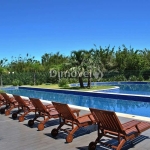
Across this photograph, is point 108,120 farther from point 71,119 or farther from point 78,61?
point 78,61

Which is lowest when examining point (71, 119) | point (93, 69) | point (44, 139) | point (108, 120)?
point (44, 139)

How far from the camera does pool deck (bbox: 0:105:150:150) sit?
4730 mm

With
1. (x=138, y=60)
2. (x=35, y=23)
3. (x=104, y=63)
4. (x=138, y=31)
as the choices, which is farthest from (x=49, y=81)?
(x=138, y=31)

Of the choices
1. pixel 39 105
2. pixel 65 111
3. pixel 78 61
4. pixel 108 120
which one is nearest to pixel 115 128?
pixel 108 120

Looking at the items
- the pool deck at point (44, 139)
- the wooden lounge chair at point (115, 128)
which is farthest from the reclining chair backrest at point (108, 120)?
the pool deck at point (44, 139)

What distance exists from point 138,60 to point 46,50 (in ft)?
81.1

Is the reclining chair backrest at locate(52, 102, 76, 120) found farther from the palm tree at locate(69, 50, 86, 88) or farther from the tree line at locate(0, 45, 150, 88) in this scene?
the tree line at locate(0, 45, 150, 88)

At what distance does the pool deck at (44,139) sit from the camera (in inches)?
186

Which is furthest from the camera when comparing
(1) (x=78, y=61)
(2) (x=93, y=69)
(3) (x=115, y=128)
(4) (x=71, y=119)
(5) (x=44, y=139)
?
(1) (x=78, y=61)

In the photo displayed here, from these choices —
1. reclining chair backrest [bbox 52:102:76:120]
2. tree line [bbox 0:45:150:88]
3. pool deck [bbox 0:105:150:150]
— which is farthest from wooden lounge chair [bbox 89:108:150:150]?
tree line [bbox 0:45:150:88]

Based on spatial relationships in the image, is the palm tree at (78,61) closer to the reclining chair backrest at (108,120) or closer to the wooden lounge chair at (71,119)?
the wooden lounge chair at (71,119)

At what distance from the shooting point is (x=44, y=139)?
531 centimetres

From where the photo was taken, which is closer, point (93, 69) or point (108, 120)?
point (108, 120)

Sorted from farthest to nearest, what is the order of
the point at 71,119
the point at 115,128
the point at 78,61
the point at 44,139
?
the point at 78,61 < the point at 71,119 < the point at 44,139 < the point at 115,128
